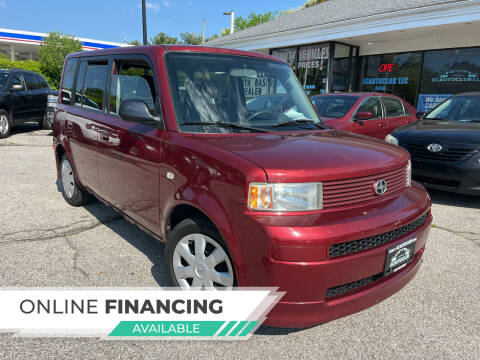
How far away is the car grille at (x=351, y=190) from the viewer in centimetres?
213

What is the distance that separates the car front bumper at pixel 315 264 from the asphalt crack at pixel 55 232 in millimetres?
2654

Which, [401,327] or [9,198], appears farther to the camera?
[9,198]

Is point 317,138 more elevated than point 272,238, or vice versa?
point 317,138

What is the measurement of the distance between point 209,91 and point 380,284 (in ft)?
5.95

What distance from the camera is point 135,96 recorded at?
3.24m

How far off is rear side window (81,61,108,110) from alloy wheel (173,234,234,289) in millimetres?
1928

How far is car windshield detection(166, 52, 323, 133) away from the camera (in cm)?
273

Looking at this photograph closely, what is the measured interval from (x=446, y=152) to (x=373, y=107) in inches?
118

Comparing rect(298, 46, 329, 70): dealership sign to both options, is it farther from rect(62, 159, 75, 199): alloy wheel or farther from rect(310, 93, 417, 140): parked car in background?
rect(62, 159, 75, 199): alloy wheel

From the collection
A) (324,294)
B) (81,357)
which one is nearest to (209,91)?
(324,294)

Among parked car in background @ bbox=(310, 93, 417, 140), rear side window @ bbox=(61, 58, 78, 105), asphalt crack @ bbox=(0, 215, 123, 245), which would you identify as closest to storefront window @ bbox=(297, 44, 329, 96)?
parked car in background @ bbox=(310, 93, 417, 140)

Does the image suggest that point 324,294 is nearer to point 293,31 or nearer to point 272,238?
point 272,238

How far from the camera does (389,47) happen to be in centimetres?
1426

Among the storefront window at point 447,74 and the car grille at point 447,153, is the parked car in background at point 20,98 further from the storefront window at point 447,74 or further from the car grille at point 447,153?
the storefront window at point 447,74
